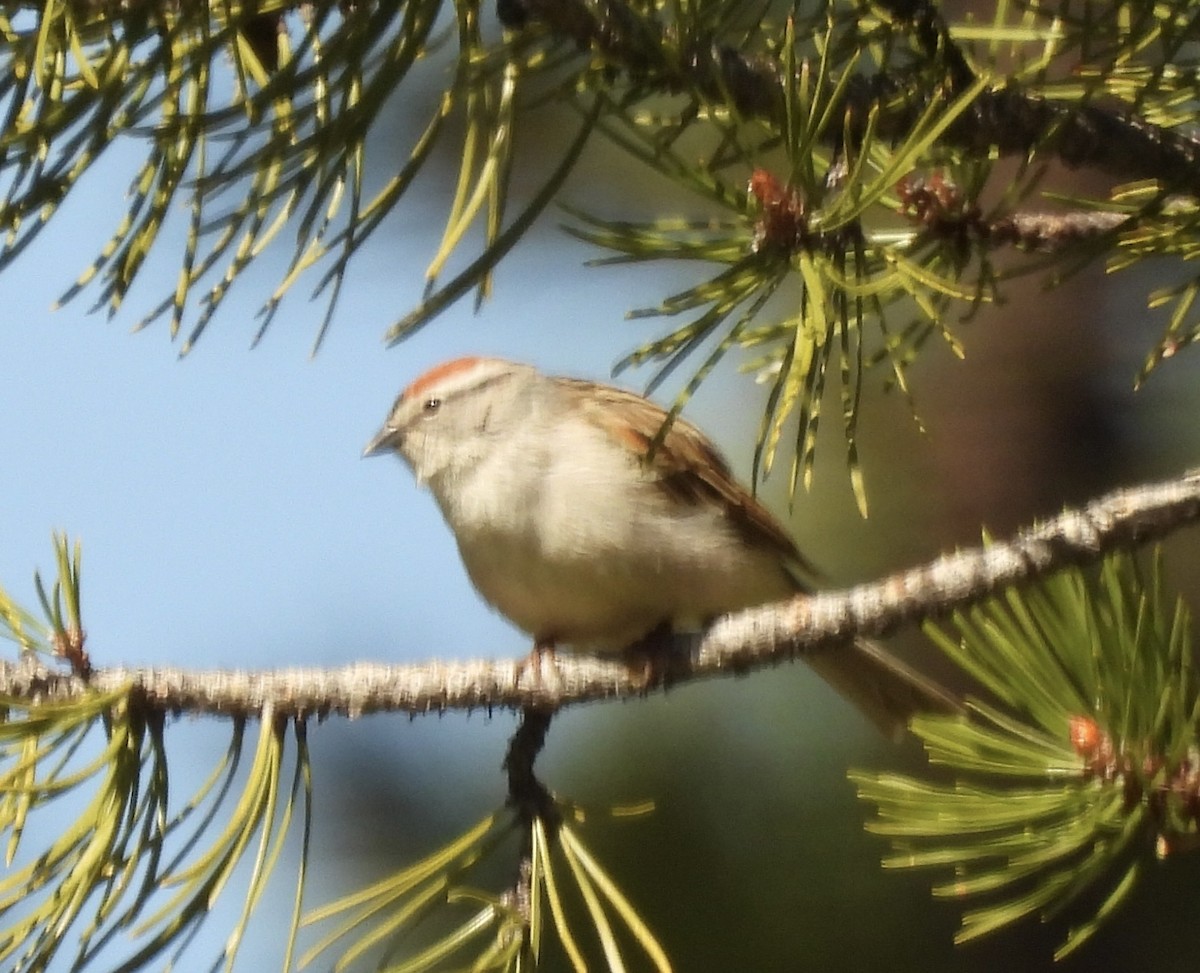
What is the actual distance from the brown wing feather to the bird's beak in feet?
1.59

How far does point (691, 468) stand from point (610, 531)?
0.24m

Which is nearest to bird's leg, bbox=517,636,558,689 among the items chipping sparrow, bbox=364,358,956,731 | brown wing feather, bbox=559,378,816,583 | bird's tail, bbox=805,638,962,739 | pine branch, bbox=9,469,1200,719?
pine branch, bbox=9,469,1200,719

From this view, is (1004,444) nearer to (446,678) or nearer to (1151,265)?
(1151,265)

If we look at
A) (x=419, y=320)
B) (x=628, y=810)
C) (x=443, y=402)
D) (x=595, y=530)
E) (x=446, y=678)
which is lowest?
(x=628, y=810)

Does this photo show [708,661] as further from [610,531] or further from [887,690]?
[887,690]

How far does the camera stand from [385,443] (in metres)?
2.81

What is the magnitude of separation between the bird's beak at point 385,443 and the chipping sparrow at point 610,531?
231mm

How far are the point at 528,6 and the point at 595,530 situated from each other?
106 centimetres

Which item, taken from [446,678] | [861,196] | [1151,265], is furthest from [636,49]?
[1151,265]

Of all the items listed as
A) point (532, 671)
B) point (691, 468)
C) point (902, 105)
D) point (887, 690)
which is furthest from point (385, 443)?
point (902, 105)

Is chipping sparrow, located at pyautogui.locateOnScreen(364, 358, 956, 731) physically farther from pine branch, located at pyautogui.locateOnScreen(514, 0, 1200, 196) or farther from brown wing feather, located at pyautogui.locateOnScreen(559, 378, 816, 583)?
pine branch, located at pyautogui.locateOnScreen(514, 0, 1200, 196)

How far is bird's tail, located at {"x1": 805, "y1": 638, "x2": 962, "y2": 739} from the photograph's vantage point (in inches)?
89.8

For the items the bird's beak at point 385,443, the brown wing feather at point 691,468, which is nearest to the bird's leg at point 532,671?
the brown wing feather at point 691,468

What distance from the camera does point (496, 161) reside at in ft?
4.10
